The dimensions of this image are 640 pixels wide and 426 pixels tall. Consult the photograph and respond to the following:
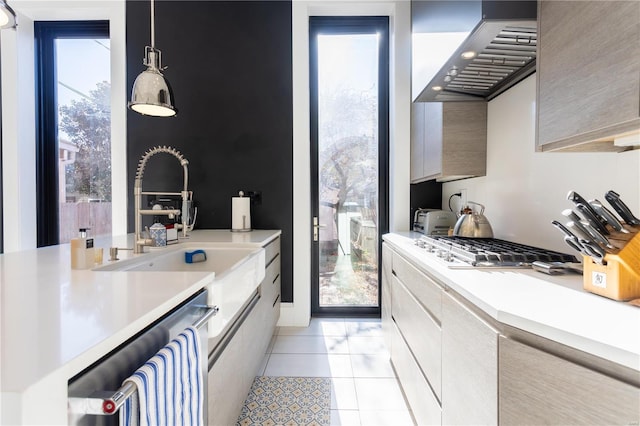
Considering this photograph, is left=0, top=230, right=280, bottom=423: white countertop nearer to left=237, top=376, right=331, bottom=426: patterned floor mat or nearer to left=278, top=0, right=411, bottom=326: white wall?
left=237, top=376, right=331, bottom=426: patterned floor mat

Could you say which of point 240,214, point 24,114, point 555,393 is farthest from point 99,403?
point 24,114

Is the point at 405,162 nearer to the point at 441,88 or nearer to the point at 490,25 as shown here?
the point at 441,88

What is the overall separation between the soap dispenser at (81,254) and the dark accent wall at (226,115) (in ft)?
5.96

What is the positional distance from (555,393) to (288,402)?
1521 millimetres

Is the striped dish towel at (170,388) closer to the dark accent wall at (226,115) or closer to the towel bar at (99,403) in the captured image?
the towel bar at (99,403)

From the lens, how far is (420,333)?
1476 millimetres

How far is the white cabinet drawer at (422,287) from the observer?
4.12 feet

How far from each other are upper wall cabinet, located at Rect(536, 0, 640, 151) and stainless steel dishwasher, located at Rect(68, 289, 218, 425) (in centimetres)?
128

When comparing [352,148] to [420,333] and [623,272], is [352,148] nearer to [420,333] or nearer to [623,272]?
[420,333]

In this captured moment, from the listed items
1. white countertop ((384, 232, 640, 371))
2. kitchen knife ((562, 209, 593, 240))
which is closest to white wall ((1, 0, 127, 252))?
white countertop ((384, 232, 640, 371))

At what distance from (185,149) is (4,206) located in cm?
179

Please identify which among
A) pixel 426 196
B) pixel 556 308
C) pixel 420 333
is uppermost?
pixel 426 196

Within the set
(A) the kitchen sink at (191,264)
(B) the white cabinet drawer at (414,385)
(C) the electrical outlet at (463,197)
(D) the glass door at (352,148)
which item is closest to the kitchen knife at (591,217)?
(B) the white cabinet drawer at (414,385)

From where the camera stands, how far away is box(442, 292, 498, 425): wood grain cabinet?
845 millimetres
